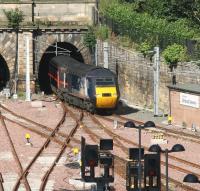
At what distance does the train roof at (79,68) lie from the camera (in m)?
51.1

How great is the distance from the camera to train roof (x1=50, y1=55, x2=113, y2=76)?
5112cm

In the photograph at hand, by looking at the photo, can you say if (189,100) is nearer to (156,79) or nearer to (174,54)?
(156,79)

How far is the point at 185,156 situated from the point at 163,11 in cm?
2853

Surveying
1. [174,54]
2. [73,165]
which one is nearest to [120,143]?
[73,165]

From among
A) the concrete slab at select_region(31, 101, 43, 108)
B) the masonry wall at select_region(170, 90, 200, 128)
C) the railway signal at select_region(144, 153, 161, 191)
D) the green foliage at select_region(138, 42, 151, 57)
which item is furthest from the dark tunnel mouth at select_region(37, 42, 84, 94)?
the railway signal at select_region(144, 153, 161, 191)

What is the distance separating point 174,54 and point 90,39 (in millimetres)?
16265

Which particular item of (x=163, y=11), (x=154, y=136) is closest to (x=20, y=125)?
(x=154, y=136)

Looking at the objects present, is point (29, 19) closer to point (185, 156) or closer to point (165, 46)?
point (165, 46)

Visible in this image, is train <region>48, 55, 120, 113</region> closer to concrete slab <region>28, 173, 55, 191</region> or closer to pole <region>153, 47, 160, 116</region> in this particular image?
pole <region>153, 47, 160, 116</region>

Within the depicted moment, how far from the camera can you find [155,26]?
60.1 meters

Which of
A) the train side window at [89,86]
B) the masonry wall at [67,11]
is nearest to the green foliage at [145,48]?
the train side window at [89,86]

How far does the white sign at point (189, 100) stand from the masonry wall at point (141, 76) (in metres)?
3.93

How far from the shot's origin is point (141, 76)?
55.6 m

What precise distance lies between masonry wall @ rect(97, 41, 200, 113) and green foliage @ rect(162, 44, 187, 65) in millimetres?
500
